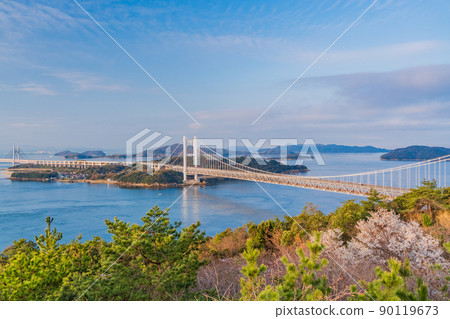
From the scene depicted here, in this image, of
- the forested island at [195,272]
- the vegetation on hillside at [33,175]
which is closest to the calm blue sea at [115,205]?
the vegetation on hillside at [33,175]

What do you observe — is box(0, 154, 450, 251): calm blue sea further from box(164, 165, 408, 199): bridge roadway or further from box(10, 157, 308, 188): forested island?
box(164, 165, 408, 199): bridge roadway

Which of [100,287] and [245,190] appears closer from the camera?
[100,287]

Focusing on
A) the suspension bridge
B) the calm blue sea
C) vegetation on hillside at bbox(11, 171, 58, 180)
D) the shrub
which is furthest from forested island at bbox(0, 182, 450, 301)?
vegetation on hillside at bbox(11, 171, 58, 180)

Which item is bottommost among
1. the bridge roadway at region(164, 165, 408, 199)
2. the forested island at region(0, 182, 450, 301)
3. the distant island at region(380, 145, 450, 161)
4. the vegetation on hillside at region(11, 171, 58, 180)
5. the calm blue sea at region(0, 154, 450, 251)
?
the calm blue sea at region(0, 154, 450, 251)

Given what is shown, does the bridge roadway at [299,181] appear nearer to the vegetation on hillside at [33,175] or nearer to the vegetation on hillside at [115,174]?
the vegetation on hillside at [115,174]
